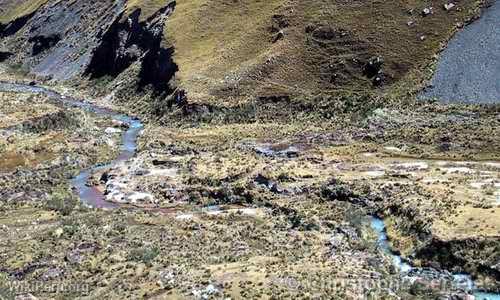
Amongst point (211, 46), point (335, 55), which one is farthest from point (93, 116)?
point (335, 55)

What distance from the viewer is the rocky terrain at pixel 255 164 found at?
52312 millimetres

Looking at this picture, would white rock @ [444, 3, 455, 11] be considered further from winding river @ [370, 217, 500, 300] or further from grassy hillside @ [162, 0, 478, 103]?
winding river @ [370, 217, 500, 300]

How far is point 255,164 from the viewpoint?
8638 centimetres

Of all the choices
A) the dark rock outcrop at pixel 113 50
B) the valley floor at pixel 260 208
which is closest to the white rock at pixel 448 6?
the valley floor at pixel 260 208

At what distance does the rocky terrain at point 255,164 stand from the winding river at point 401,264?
23cm

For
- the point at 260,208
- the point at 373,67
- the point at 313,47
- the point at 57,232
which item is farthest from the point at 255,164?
the point at 313,47

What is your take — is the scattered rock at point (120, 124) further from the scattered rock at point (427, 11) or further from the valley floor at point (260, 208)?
the scattered rock at point (427, 11)

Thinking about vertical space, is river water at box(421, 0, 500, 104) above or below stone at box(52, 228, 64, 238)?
below

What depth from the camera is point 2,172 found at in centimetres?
9294

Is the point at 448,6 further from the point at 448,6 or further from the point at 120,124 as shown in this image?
the point at 120,124

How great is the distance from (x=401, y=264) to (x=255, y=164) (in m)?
35.1

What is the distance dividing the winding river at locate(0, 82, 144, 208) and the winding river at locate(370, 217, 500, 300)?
101ft

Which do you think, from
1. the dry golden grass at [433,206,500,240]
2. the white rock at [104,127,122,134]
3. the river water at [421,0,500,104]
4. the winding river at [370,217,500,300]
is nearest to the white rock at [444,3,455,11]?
the river water at [421,0,500,104]

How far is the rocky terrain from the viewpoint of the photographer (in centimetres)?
5231
